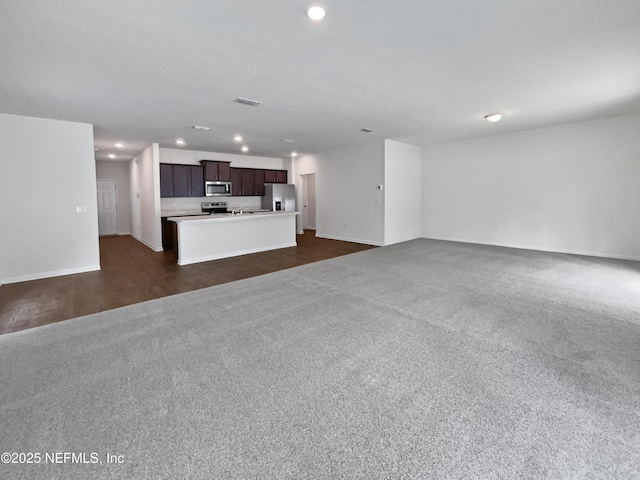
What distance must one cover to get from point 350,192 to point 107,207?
8.35 metres

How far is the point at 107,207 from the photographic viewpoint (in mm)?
10195

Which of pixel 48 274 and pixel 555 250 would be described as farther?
pixel 555 250

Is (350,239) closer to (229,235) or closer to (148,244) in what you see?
(229,235)

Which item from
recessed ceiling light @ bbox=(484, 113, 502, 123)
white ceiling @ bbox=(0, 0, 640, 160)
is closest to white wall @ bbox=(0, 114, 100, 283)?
white ceiling @ bbox=(0, 0, 640, 160)

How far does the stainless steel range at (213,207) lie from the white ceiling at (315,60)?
3.65 m

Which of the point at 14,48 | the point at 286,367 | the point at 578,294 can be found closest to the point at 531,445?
the point at 286,367

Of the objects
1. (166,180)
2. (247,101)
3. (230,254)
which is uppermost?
(247,101)

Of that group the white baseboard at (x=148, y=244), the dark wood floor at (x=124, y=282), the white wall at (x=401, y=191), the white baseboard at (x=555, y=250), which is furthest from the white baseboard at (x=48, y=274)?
the white baseboard at (x=555, y=250)

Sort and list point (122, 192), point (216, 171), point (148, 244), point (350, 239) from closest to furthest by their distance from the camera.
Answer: point (148, 244)
point (350, 239)
point (216, 171)
point (122, 192)

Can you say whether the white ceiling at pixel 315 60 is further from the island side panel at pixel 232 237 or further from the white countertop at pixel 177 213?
the white countertop at pixel 177 213

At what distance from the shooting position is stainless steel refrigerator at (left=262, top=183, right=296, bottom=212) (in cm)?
960

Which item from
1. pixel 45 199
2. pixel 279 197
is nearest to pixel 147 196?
pixel 45 199

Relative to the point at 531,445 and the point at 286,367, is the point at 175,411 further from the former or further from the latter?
the point at 531,445

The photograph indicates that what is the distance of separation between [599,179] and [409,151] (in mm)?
4077
